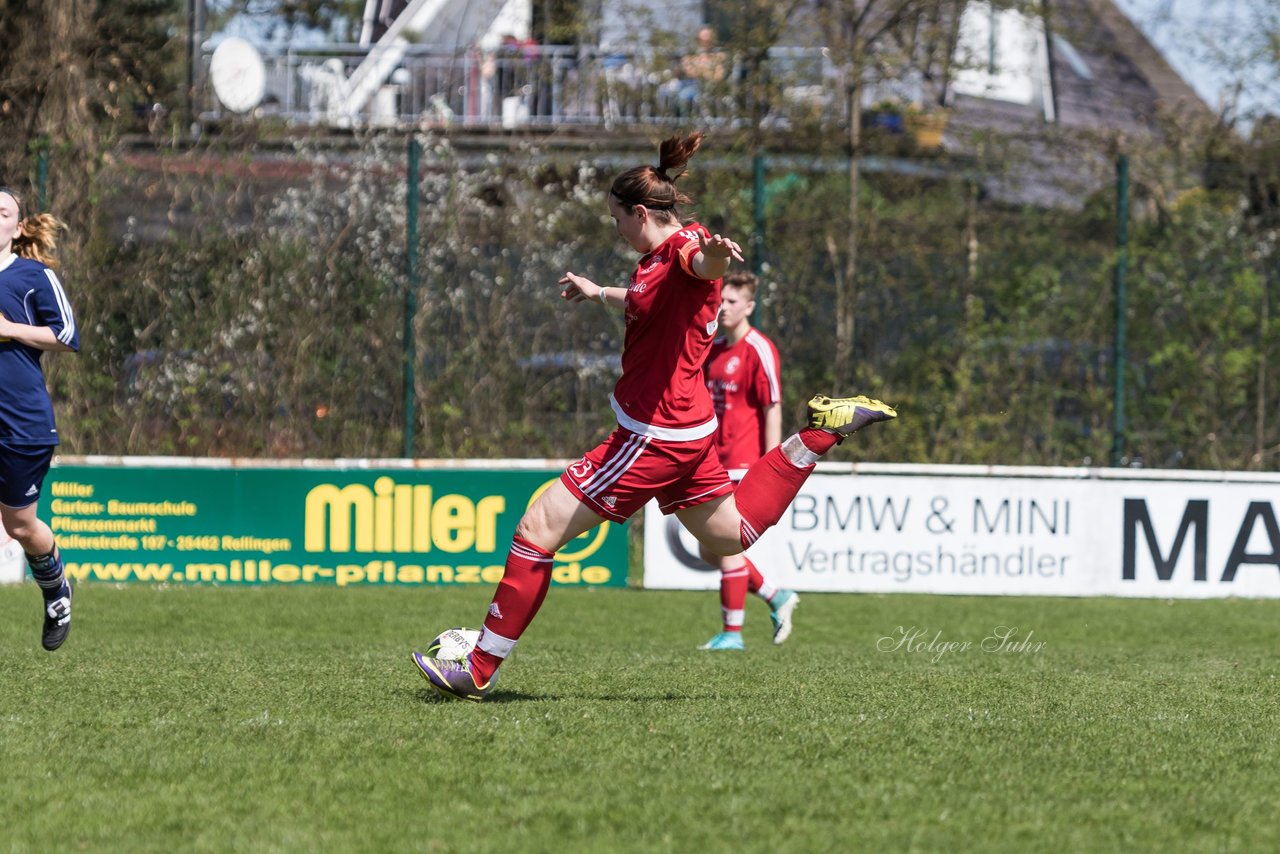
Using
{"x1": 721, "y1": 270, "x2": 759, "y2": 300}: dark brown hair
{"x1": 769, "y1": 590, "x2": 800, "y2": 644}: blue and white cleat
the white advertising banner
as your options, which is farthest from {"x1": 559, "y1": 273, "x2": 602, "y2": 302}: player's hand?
the white advertising banner

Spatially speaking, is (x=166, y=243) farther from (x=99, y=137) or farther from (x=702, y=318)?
(x=702, y=318)

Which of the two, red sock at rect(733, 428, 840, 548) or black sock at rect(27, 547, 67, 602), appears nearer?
red sock at rect(733, 428, 840, 548)

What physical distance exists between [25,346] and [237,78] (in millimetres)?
9030

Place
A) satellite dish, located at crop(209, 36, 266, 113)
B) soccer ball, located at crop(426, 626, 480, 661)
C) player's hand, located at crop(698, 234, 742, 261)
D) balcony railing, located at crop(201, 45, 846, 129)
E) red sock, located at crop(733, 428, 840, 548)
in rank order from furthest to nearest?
1. balcony railing, located at crop(201, 45, 846, 129)
2. satellite dish, located at crop(209, 36, 266, 113)
3. red sock, located at crop(733, 428, 840, 548)
4. soccer ball, located at crop(426, 626, 480, 661)
5. player's hand, located at crop(698, 234, 742, 261)

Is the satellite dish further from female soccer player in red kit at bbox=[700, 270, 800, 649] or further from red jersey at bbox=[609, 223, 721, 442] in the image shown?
red jersey at bbox=[609, 223, 721, 442]

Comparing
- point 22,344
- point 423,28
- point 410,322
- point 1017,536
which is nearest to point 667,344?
point 22,344

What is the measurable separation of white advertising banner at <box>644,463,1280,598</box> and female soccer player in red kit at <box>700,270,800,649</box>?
2691 mm

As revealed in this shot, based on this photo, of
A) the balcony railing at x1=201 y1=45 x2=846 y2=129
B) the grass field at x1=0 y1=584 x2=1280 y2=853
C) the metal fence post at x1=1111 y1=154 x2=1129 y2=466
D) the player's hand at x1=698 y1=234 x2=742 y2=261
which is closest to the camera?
the grass field at x1=0 y1=584 x2=1280 y2=853

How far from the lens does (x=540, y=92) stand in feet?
55.9

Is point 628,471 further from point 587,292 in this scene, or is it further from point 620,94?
point 620,94

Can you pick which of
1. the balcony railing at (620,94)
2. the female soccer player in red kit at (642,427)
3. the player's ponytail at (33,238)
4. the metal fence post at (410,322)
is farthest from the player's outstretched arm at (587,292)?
the balcony railing at (620,94)

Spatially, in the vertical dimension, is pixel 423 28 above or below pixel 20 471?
above

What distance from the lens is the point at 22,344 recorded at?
21.3 feet

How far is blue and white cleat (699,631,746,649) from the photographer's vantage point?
28.5ft
